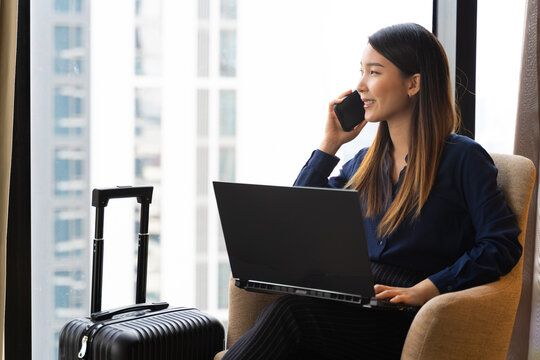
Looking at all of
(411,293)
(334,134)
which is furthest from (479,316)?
(334,134)

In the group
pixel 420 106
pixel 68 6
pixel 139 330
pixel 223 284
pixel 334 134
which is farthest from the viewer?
pixel 223 284

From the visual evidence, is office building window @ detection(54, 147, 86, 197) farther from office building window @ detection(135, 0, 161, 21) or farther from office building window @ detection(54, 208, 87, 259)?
office building window @ detection(135, 0, 161, 21)

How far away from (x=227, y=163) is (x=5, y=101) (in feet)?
2.53

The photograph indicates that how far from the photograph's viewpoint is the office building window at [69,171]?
2230 mm

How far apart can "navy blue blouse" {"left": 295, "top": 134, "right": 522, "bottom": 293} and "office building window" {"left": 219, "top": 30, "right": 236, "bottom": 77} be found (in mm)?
837

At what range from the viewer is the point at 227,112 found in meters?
2.35

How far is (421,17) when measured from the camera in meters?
2.59

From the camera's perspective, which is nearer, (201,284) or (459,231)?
(459,231)

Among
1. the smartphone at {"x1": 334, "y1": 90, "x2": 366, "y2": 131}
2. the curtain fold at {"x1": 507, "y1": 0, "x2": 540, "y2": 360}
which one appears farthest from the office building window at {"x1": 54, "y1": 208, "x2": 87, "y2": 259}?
the curtain fold at {"x1": 507, "y1": 0, "x2": 540, "y2": 360}

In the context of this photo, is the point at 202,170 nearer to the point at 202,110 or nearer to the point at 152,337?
the point at 202,110

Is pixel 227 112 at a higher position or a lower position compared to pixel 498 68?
lower

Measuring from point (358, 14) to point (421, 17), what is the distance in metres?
0.28

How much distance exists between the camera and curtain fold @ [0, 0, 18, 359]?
197cm

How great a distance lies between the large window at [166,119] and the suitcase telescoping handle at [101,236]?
0.38m
